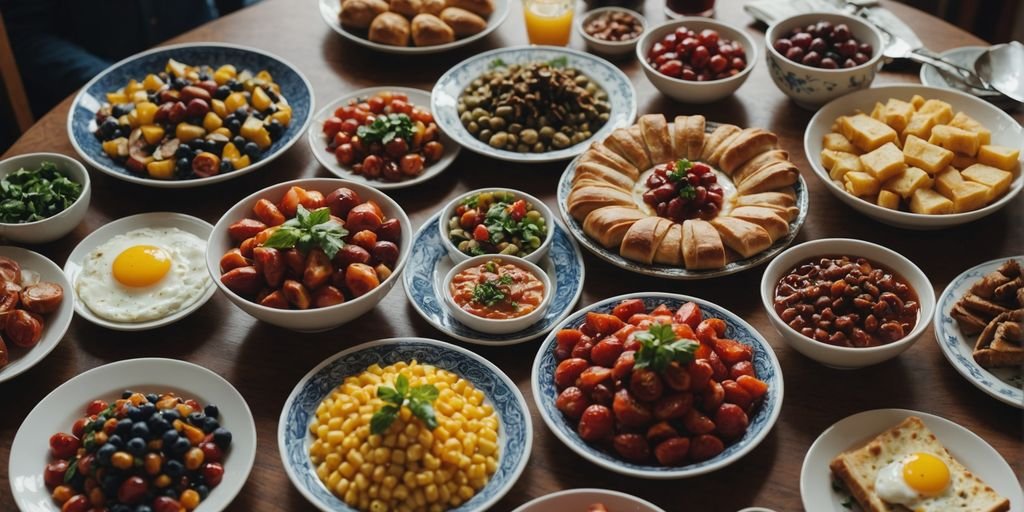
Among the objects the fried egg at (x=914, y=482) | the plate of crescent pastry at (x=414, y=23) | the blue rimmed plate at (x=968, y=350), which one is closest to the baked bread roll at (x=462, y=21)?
the plate of crescent pastry at (x=414, y=23)

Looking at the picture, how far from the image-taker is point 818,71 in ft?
12.3

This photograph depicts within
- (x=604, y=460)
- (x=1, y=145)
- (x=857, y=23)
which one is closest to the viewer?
(x=604, y=460)

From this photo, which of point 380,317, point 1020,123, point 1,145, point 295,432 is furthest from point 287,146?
point 1020,123

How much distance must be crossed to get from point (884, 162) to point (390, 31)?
7.87ft

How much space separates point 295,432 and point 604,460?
37.2 inches

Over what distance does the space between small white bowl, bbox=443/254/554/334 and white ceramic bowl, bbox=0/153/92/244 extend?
1508mm

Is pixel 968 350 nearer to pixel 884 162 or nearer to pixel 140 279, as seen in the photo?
pixel 884 162

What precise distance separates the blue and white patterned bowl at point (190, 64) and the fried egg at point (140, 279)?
0.41 metres

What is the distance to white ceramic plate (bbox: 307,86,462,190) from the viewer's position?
3623mm

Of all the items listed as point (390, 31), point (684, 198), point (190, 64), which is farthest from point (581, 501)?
point (190, 64)

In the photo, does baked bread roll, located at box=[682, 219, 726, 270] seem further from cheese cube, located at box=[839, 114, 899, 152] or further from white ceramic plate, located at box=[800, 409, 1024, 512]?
cheese cube, located at box=[839, 114, 899, 152]

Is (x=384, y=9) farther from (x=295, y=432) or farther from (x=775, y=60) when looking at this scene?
(x=295, y=432)

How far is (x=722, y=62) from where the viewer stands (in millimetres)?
3943

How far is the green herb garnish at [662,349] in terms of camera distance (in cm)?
249
